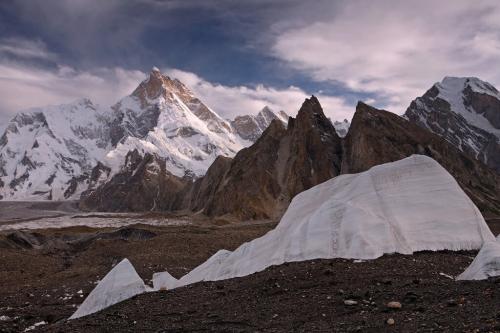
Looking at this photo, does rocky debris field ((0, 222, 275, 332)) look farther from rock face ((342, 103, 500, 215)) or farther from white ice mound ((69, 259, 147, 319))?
rock face ((342, 103, 500, 215))

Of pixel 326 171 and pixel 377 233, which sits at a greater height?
pixel 326 171

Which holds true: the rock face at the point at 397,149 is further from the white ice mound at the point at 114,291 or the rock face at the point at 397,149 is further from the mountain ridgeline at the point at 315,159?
the white ice mound at the point at 114,291

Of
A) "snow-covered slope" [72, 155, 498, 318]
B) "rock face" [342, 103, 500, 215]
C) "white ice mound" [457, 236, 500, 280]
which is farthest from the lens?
"rock face" [342, 103, 500, 215]

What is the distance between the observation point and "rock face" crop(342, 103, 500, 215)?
4190 inches

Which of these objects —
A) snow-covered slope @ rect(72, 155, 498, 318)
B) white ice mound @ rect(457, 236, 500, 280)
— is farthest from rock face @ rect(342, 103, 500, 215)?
white ice mound @ rect(457, 236, 500, 280)

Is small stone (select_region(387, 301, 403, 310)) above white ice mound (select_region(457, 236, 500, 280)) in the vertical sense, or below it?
below

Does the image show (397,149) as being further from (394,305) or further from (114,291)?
(394,305)

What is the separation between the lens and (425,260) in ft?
56.0

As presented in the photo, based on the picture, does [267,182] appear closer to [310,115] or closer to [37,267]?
[310,115]

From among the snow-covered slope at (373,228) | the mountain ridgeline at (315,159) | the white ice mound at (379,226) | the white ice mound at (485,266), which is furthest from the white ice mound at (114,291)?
the mountain ridgeline at (315,159)

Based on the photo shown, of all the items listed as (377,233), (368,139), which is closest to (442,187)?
(377,233)

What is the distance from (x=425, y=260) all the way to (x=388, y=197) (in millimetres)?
3837

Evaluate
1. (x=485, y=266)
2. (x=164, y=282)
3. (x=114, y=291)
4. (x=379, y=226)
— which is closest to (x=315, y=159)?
→ (x=164, y=282)

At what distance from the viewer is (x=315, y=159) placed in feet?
390
